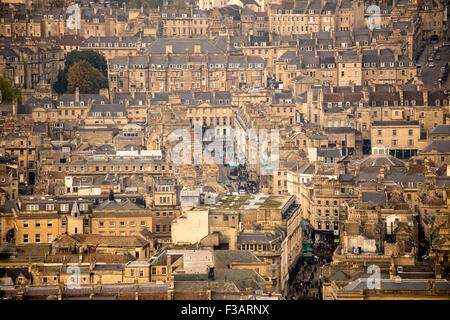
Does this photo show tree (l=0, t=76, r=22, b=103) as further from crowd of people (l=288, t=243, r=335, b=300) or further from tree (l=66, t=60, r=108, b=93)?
crowd of people (l=288, t=243, r=335, b=300)

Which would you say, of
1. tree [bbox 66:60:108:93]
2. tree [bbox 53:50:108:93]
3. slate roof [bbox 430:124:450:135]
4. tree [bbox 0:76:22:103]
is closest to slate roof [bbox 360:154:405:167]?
slate roof [bbox 430:124:450:135]

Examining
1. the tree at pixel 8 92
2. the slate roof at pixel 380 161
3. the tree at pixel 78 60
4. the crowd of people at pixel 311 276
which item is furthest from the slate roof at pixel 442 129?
the tree at pixel 78 60

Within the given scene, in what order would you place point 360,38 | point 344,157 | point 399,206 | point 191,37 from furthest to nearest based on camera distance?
point 191,37 → point 360,38 → point 344,157 → point 399,206

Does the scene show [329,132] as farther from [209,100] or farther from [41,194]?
[41,194]

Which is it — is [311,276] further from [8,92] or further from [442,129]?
[8,92]

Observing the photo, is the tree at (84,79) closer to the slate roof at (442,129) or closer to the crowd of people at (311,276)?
the slate roof at (442,129)

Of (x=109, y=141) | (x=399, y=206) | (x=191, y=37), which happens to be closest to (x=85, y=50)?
(x=191, y=37)

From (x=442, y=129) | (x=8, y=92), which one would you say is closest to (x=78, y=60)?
(x=8, y=92)
